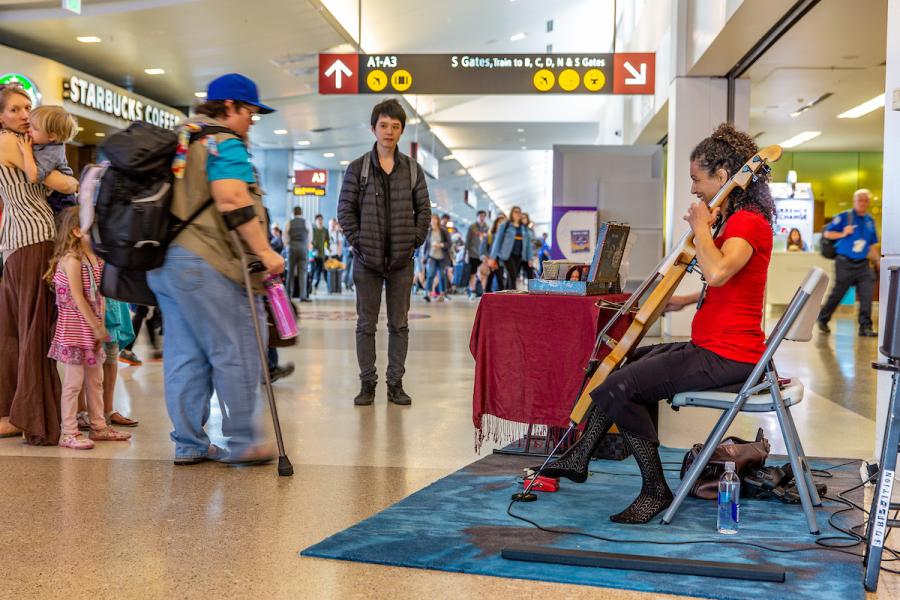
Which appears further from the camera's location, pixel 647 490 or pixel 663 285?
pixel 663 285

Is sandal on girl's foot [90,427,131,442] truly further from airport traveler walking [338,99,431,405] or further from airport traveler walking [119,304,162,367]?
airport traveler walking [119,304,162,367]

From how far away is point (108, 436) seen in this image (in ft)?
14.9

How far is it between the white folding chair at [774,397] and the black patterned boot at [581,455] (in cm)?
46

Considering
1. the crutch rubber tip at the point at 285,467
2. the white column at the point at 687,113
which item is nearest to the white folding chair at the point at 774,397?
the crutch rubber tip at the point at 285,467

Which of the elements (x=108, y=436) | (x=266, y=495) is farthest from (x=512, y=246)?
(x=266, y=495)

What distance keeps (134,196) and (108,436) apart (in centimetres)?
144

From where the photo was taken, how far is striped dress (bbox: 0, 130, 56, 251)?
4.42 meters

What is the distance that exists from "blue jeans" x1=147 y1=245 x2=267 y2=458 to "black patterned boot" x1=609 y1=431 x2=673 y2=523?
1575 millimetres

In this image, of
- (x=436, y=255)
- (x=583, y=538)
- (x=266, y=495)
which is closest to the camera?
(x=583, y=538)

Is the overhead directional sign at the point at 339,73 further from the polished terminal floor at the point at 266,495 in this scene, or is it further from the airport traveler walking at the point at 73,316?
the airport traveler walking at the point at 73,316

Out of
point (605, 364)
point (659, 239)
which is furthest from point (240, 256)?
point (659, 239)

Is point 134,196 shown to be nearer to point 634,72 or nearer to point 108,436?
point 108,436

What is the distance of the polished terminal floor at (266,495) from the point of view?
257cm

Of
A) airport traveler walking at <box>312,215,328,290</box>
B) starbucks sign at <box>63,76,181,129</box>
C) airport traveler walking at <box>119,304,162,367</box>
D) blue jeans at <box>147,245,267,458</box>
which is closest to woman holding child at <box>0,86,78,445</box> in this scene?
blue jeans at <box>147,245,267,458</box>
